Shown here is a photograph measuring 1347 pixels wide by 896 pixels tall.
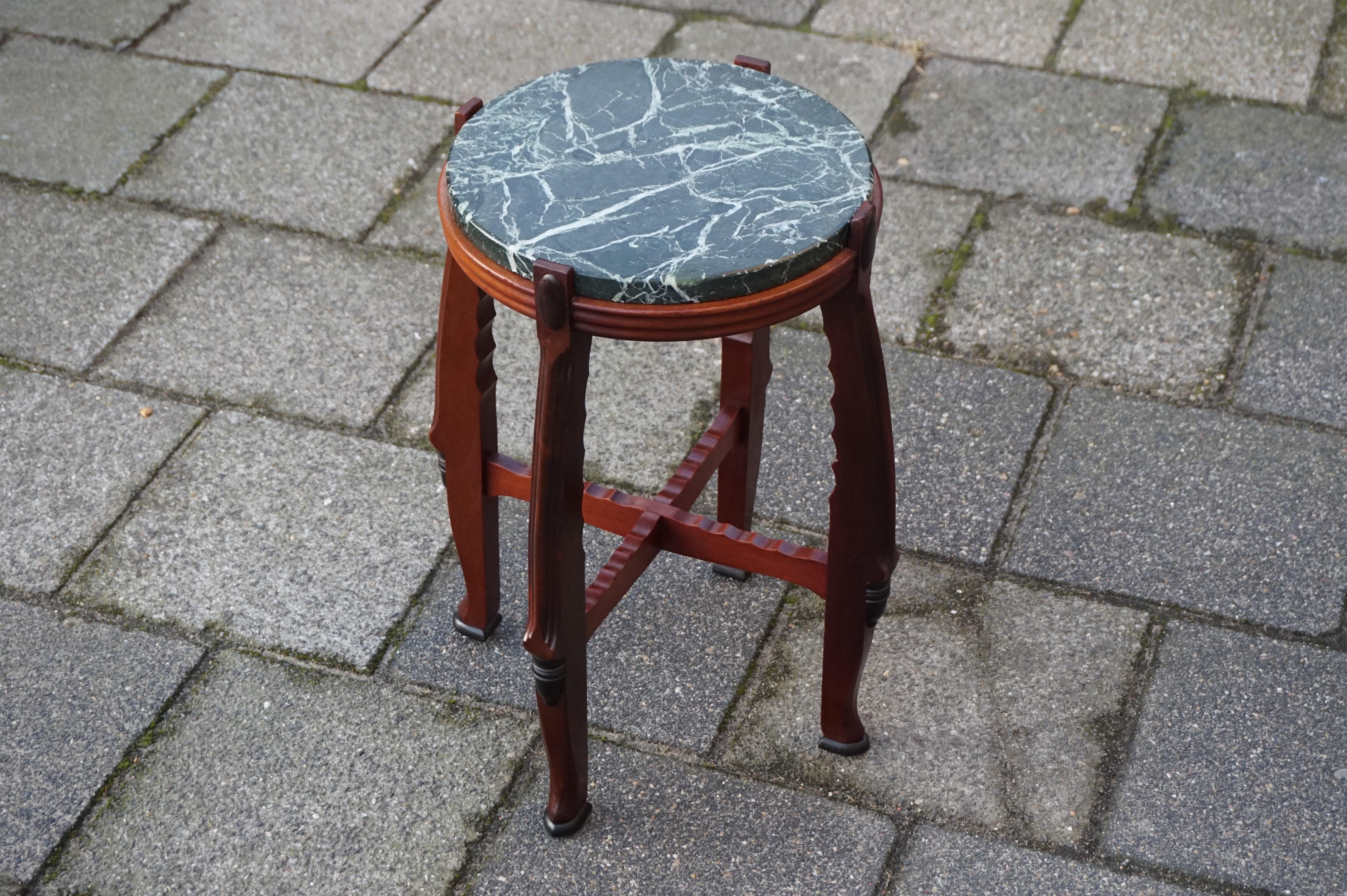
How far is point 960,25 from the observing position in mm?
3988

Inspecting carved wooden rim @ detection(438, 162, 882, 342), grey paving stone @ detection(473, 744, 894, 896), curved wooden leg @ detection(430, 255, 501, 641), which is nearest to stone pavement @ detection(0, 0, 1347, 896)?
grey paving stone @ detection(473, 744, 894, 896)

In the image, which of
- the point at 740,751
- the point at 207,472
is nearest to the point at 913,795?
the point at 740,751

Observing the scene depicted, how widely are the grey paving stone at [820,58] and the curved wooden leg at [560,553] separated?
82.6 inches

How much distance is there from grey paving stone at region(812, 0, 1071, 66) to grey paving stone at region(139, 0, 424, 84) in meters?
1.33

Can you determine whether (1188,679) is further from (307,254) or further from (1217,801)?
(307,254)

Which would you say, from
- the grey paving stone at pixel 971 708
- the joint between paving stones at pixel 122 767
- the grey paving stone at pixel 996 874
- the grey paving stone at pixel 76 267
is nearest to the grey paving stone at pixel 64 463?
the grey paving stone at pixel 76 267

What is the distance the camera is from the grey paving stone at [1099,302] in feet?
9.55

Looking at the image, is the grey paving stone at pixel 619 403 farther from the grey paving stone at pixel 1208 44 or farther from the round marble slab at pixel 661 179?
the grey paving stone at pixel 1208 44

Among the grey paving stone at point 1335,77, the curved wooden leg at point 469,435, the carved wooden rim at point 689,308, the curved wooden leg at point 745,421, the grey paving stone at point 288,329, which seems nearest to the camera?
the carved wooden rim at point 689,308

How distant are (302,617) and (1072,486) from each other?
59.6 inches

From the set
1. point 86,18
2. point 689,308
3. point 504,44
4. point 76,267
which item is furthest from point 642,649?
point 86,18

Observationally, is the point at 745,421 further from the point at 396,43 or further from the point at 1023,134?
the point at 396,43

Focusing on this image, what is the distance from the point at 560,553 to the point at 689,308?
42 centimetres

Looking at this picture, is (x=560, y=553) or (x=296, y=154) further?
(x=296, y=154)
